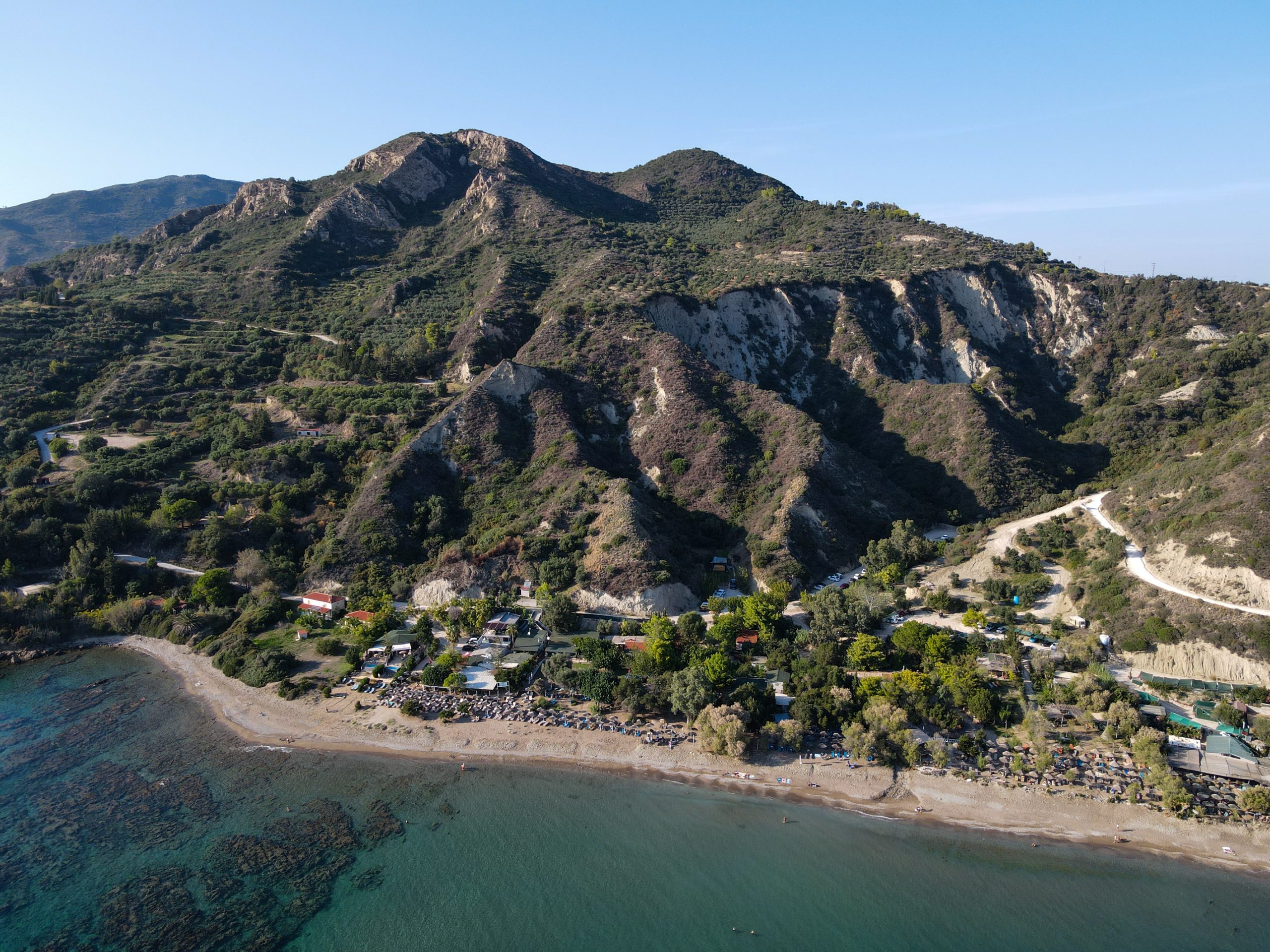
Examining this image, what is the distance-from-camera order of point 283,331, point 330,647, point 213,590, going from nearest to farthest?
1. point 330,647
2. point 213,590
3. point 283,331

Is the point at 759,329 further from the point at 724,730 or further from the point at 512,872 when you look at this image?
the point at 512,872

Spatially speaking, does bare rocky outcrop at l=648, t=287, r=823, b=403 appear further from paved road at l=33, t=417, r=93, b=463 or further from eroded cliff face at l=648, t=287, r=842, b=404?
paved road at l=33, t=417, r=93, b=463

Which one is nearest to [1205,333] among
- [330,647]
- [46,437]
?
[330,647]

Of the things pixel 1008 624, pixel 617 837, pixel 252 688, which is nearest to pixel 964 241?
pixel 1008 624

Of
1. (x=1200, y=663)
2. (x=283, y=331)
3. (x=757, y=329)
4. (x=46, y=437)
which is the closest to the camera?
(x=1200, y=663)

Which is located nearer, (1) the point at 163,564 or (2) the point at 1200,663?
(2) the point at 1200,663

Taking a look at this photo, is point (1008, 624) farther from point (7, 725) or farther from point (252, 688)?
point (7, 725)

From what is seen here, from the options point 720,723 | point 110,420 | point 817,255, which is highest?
point 817,255
